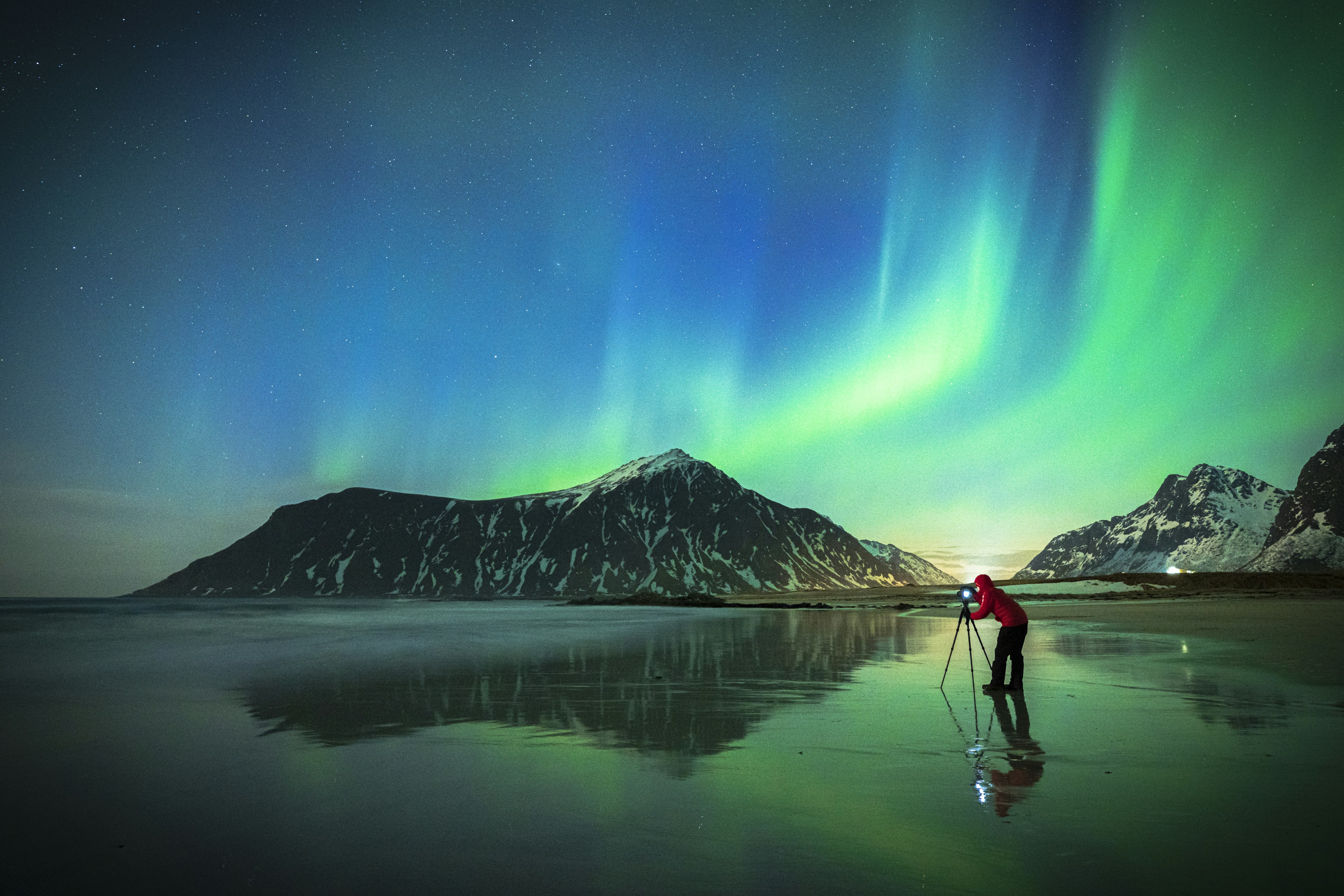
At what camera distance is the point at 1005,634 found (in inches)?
652

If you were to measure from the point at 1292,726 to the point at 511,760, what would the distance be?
1113cm

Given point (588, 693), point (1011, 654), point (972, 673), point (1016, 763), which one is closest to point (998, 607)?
point (1011, 654)

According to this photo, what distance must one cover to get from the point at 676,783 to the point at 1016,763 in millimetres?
4110

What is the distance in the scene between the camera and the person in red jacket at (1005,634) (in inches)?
634

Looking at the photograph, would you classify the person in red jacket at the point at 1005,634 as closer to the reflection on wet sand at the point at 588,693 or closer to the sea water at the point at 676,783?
the sea water at the point at 676,783

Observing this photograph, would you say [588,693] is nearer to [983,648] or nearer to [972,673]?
[983,648]

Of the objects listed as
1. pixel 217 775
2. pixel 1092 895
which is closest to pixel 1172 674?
pixel 1092 895

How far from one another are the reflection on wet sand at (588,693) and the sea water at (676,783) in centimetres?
12

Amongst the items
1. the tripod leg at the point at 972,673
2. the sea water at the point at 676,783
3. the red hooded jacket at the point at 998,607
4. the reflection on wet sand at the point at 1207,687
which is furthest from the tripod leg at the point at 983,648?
the reflection on wet sand at the point at 1207,687

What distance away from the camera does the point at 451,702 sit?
1506 centimetres

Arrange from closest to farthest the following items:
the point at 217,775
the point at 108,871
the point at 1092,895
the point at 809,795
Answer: the point at 1092,895
the point at 108,871
the point at 809,795
the point at 217,775

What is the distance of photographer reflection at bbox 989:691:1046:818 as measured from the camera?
7.76 meters

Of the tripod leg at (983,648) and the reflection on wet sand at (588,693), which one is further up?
the tripod leg at (983,648)

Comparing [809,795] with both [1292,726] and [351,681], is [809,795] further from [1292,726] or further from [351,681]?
[351,681]
